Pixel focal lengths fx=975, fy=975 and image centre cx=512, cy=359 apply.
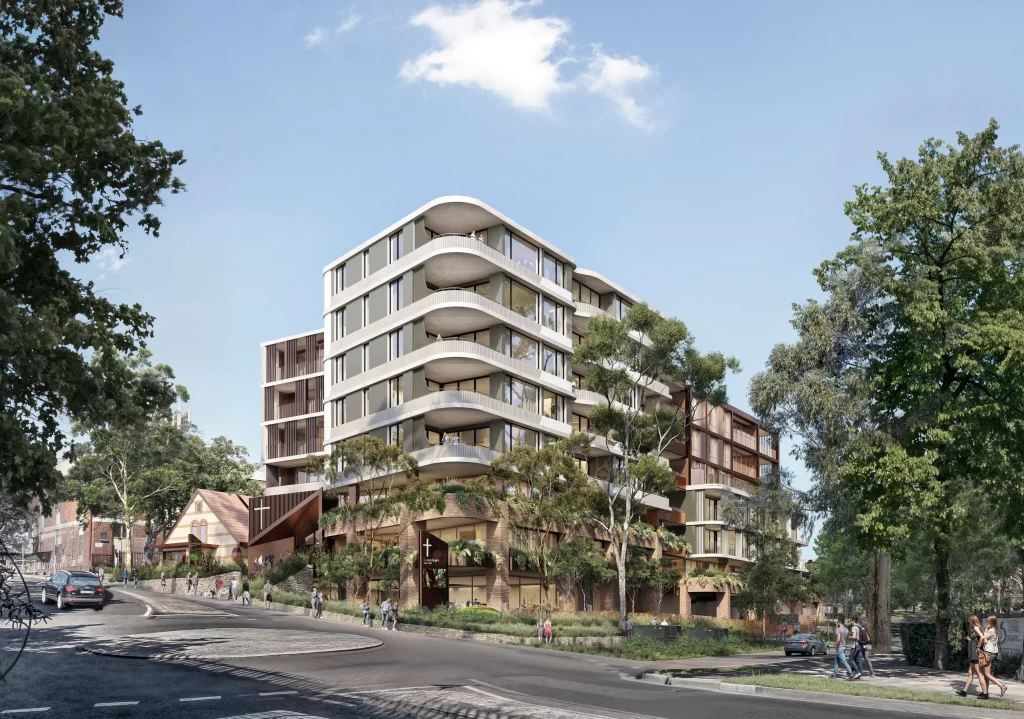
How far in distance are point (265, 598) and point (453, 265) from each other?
75.1 feet

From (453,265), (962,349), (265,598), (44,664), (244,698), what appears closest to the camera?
(244,698)

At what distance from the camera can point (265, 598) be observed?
5622cm

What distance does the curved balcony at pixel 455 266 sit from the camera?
59.6 m

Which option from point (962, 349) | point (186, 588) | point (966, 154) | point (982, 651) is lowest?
A: point (186, 588)

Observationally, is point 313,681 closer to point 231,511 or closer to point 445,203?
point 445,203

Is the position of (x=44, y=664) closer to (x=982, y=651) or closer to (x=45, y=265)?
(x=45, y=265)

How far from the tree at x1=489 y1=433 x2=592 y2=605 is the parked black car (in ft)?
69.1

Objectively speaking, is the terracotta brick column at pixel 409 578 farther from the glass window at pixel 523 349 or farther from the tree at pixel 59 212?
the tree at pixel 59 212

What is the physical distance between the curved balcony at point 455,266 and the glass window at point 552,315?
25.7 inches

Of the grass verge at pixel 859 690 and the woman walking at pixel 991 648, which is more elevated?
the woman walking at pixel 991 648

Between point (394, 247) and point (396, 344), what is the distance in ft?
21.8

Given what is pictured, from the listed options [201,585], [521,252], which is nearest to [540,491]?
[521,252]

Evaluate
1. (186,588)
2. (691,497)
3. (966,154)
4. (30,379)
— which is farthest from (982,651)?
(691,497)

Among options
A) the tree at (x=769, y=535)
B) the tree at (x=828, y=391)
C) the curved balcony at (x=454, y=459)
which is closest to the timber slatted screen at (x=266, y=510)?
the curved balcony at (x=454, y=459)
